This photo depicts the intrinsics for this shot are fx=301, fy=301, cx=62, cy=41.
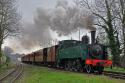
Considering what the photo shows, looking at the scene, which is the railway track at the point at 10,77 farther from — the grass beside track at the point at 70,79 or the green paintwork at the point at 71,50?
the green paintwork at the point at 71,50

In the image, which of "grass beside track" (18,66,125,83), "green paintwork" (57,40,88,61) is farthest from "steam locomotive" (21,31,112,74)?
"grass beside track" (18,66,125,83)

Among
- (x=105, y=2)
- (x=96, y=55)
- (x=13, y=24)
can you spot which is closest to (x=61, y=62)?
(x=96, y=55)

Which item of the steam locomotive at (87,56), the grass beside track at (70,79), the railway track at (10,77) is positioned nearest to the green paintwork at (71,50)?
the steam locomotive at (87,56)

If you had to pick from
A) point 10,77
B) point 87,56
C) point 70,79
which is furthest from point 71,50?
point 70,79

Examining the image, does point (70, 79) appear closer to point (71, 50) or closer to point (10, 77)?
point (10, 77)

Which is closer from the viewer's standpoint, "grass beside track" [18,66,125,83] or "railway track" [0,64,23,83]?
"grass beside track" [18,66,125,83]

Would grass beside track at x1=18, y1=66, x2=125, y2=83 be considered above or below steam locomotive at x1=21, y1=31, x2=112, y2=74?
below

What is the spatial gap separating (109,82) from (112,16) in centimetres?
2762

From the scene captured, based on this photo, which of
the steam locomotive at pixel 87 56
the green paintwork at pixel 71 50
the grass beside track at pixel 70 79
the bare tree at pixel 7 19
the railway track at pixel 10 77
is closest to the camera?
the grass beside track at pixel 70 79

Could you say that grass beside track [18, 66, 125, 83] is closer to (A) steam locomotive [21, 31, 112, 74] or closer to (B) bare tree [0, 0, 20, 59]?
(A) steam locomotive [21, 31, 112, 74]

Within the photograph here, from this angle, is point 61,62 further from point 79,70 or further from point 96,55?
point 96,55

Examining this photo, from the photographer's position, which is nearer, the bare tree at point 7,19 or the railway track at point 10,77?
the railway track at point 10,77

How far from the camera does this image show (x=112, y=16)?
45.8 m

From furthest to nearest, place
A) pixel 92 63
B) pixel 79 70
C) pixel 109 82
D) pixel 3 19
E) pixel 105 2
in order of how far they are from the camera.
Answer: pixel 3 19 → pixel 105 2 → pixel 79 70 → pixel 92 63 → pixel 109 82
